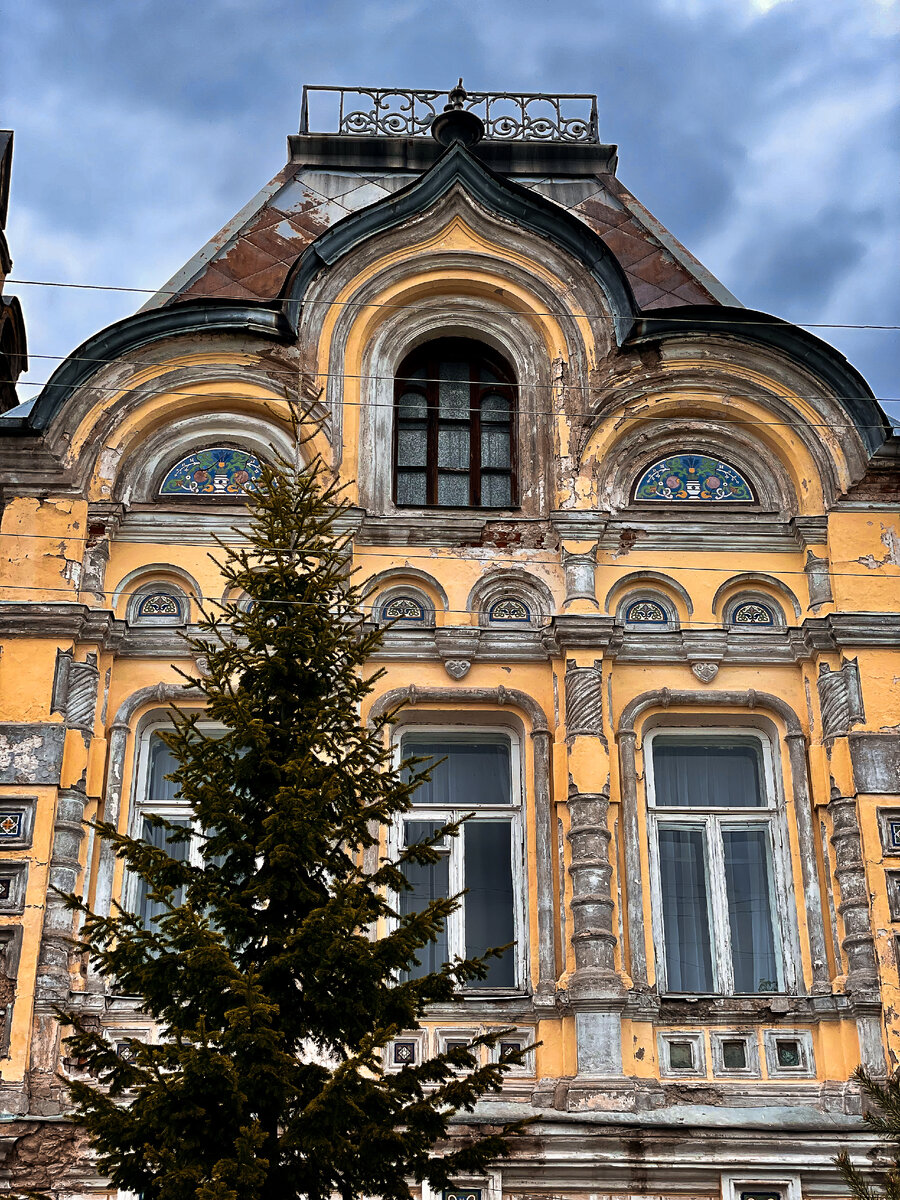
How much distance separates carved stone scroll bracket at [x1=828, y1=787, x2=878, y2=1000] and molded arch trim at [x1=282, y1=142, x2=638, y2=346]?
13.0 feet

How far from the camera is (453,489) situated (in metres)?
13.0

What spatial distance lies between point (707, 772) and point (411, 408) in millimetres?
3763

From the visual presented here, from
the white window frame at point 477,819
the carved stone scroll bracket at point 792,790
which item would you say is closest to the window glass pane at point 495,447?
the white window frame at point 477,819

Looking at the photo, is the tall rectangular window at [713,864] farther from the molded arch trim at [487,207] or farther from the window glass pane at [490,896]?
the molded arch trim at [487,207]

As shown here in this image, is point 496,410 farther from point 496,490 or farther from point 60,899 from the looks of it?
point 60,899

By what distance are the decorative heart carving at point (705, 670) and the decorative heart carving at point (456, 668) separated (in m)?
1.65

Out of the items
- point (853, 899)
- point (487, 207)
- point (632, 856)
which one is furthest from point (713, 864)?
point (487, 207)

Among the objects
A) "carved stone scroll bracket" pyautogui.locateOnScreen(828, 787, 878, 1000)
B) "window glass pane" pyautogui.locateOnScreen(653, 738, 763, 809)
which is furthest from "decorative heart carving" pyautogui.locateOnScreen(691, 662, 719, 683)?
"carved stone scroll bracket" pyautogui.locateOnScreen(828, 787, 878, 1000)

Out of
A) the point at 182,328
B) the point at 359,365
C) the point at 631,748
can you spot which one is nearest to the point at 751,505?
the point at 631,748

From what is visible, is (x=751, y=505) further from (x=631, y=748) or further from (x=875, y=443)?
(x=631, y=748)

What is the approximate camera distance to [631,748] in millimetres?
11617

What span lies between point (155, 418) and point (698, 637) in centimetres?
441

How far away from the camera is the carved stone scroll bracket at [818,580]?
12008mm

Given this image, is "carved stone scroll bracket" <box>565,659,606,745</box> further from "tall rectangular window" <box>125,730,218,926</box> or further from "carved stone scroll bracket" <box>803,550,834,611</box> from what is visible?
"tall rectangular window" <box>125,730,218,926</box>
